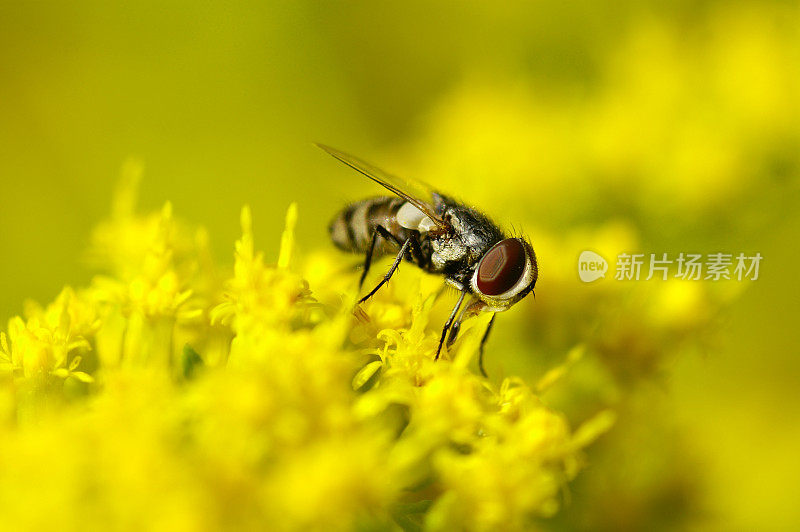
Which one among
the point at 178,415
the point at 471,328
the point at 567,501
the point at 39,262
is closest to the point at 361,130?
the point at 39,262

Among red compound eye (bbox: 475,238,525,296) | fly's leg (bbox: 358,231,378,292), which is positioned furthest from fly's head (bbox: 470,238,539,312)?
fly's leg (bbox: 358,231,378,292)

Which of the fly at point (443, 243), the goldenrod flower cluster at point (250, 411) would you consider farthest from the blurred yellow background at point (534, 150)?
the goldenrod flower cluster at point (250, 411)

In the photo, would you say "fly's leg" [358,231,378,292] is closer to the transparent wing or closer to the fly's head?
the transparent wing

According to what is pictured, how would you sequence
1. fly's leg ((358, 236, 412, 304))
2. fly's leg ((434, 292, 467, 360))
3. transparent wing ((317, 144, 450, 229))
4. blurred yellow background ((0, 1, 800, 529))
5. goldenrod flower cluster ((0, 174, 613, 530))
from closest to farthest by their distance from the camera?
goldenrod flower cluster ((0, 174, 613, 530)) → fly's leg ((434, 292, 467, 360)) → fly's leg ((358, 236, 412, 304)) → transparent wing ((317, 144, 450, 229)) → blurred yellow background ((0, 1, 800, 529))

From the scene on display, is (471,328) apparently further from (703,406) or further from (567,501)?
(703,406)

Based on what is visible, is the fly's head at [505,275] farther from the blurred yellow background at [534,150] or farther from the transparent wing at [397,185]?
the blurred yellow background at [534,150]

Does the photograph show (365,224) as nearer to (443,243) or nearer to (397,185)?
(397,185)
